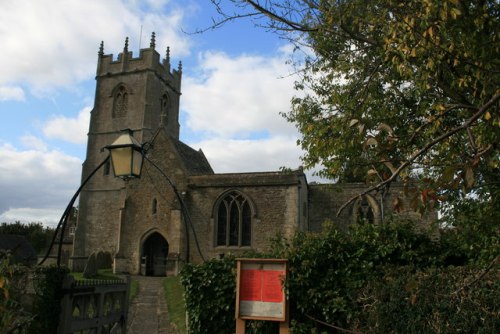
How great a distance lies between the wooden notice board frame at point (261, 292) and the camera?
707 cm

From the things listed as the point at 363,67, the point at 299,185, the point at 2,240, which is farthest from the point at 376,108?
the point at 2,240

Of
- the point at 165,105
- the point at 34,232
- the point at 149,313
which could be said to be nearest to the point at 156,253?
the point at 149,313

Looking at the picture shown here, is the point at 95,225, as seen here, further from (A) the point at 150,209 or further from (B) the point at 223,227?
(B) the point at 223,227

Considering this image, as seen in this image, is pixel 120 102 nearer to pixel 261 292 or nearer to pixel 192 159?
pixel 192 159

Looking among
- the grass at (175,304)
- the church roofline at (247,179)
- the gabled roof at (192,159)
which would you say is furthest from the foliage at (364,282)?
the gabled roof at (192,159)

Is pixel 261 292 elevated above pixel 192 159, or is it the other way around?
pixel 192 159

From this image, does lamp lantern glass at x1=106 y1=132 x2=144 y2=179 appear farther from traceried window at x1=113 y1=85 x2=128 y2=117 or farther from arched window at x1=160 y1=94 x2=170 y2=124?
arched window at x1=160 y1=94 x2=170 y2=124

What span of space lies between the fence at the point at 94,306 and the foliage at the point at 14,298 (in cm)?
38

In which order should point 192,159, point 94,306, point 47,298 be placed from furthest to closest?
1. point 192,159
2. point 94,306
3. point 47,298

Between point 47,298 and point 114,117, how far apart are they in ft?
115

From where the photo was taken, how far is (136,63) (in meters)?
38.7

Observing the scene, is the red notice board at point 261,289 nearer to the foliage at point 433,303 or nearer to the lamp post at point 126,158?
the foliage at point 433,303

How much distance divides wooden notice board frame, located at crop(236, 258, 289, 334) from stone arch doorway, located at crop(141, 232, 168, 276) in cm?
1563

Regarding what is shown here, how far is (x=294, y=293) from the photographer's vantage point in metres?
7.54
